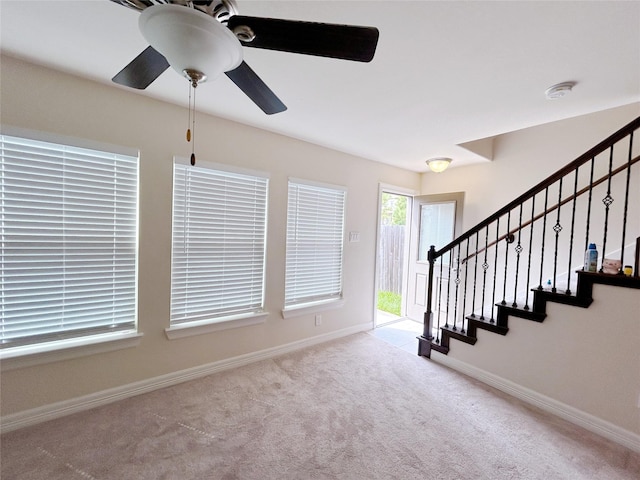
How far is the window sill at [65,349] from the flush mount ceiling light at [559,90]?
3431mm

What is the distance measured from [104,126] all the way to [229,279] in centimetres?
153

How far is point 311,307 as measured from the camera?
10.5 ft

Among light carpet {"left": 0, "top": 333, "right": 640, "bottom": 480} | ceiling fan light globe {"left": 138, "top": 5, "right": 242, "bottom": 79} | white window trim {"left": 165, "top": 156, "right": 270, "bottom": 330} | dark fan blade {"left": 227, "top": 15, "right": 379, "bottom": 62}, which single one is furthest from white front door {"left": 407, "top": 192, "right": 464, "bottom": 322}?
ceiling fan light globe {"left": 138, "top": 5, "right": 242, "bottom": 79}

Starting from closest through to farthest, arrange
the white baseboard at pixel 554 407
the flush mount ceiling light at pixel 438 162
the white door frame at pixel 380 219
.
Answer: the white baseboard at pixel 554 407
the flush mount ceiling light at pixel 438 162
the white door frame at pixel 380 219

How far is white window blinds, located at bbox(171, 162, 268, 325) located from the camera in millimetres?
2350

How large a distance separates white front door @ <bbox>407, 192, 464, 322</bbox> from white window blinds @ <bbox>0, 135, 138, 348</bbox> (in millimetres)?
3641

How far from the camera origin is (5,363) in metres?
1.74

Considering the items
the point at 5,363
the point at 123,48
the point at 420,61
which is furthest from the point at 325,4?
the point at 5,363

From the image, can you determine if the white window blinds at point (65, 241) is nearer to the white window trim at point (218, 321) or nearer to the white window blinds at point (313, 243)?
the white window trim at point (218, 321)

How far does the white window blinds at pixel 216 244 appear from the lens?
2.35 meters

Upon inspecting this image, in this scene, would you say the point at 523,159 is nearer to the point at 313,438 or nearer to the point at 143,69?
the point at 313,438

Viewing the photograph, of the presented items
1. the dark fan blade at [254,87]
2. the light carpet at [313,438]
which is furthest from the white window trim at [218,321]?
the dark fan blade at [254,87]

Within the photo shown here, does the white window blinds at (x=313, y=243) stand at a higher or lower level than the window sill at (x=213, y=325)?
higher

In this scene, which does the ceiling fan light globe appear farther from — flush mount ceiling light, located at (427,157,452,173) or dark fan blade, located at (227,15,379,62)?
flush mount ceiling light, located at (427,157,452,173)
